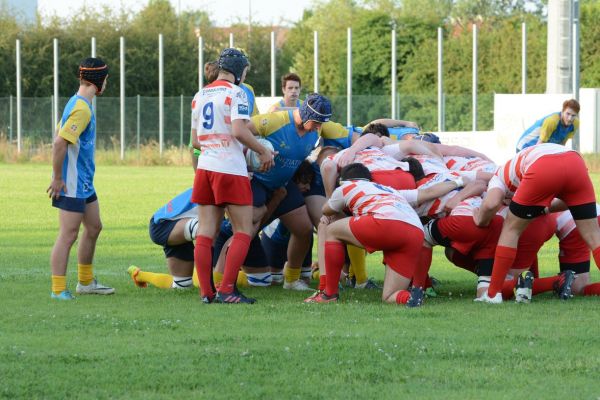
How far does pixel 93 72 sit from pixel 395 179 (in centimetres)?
259

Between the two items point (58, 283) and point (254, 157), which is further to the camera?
point (254, 157)

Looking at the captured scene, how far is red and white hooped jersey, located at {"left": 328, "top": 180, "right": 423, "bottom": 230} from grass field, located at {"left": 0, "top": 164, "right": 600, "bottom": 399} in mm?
696

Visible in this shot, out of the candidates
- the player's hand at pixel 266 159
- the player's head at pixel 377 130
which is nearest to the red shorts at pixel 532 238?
the player's head at pixel 377 130

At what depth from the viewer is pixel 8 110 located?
45250mm

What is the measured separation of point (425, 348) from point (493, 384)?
926 mm

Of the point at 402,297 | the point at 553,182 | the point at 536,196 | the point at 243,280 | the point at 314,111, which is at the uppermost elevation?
the point at 314,111

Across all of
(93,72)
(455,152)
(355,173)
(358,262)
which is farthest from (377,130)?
(93,72)

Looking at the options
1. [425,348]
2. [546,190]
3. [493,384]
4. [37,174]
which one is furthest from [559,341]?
[37,174]

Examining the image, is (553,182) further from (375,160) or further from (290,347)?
(290,347)

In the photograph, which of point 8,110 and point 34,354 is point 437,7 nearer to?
point 8,110

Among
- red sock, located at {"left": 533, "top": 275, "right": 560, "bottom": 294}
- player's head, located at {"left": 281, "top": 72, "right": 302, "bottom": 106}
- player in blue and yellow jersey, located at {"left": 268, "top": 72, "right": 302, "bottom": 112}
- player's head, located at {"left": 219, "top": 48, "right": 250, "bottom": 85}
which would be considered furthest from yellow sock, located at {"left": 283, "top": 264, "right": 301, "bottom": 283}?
player's head, located at {"left": 281, "top": 72, "right": 302, "bottom": 106}

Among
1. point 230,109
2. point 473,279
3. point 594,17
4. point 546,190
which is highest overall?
point 594,17

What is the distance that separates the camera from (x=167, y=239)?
1004cm

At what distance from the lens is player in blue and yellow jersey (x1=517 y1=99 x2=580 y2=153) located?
46.1 feet
